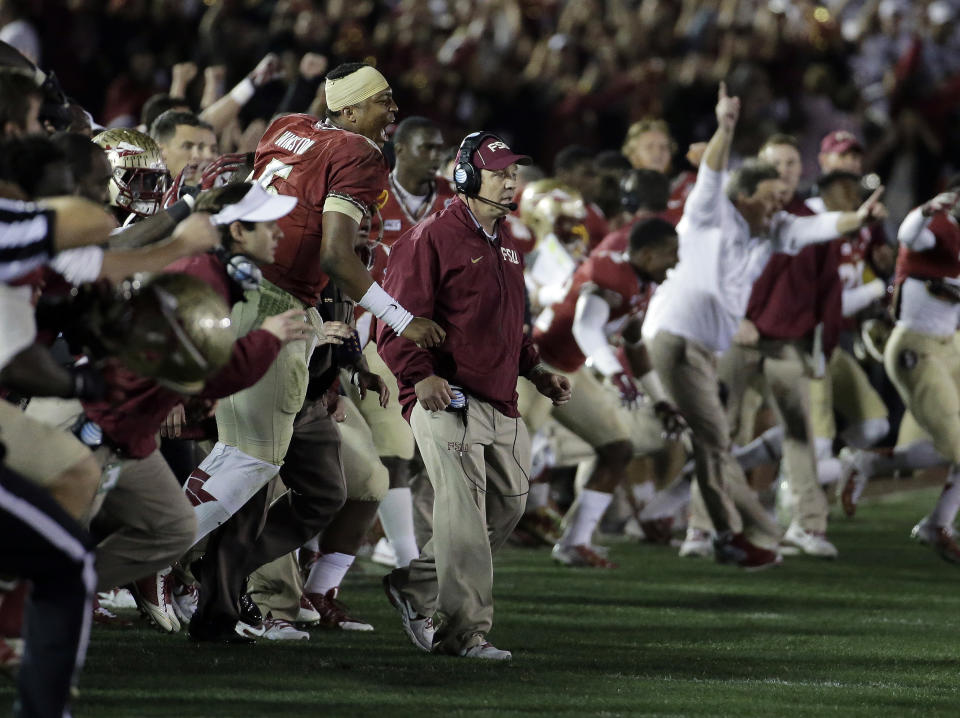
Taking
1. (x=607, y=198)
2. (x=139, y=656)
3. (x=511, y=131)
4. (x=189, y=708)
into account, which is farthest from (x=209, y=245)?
(x=511, y=131)

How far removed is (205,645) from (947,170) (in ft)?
42.6

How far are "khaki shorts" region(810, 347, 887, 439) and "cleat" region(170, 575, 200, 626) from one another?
19.5ft

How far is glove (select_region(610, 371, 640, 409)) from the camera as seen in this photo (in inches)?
365

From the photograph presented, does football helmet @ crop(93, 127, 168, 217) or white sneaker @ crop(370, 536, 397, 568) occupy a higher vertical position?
football helmet @ crop(93, 127, 168, 217)

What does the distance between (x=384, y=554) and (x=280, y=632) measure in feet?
9.80

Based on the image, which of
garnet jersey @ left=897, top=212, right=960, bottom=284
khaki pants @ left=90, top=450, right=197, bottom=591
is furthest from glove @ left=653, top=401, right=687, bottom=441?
khaki pants @ left=90, top=450, right=197, bottom=591

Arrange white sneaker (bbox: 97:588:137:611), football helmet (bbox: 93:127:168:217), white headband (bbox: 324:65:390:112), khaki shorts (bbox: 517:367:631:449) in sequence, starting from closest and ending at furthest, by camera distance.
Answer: white headband (bbox: 324:65:390:112) → football helmet (bbox: 93:127:168:217) → white sneaker (bbox: 97:588:137:611) → khaki shorts (bbox: 517:367:631:449)

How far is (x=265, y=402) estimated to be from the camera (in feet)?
21.0

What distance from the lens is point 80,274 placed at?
15.2 feet

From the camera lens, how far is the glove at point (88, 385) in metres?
4.78

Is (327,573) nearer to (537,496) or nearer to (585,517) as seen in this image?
(585,517)

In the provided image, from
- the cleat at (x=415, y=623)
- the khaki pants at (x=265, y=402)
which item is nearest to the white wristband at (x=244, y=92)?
the khaki pants at (x=265, y=402)

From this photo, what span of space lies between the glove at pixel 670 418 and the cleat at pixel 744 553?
2.99 ft

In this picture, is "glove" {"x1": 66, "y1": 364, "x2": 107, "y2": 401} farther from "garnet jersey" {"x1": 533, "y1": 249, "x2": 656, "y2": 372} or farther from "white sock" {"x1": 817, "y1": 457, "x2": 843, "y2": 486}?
"white sock" {"x1": 817, "y1": 457, "x2": 843, "y2": 486}
